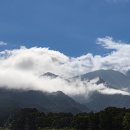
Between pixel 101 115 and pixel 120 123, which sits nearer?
pixel 120 123

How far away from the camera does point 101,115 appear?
19138 cm

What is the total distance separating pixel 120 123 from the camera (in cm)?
17975

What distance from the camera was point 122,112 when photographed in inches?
7559

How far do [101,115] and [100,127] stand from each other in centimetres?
596

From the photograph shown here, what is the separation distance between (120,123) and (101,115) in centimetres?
1393

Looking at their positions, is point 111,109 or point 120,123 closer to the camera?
point 120,123

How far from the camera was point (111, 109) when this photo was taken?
19925 cm

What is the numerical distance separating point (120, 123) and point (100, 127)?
12.4 metres

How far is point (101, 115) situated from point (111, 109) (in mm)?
9873

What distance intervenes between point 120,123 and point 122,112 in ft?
42.6

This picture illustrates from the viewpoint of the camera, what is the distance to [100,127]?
188625 mm

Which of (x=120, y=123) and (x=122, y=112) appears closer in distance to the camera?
(x=120, y=123)
